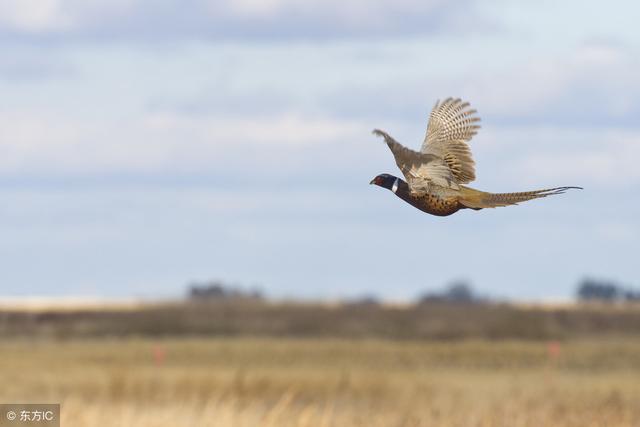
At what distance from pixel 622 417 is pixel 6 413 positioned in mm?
11295

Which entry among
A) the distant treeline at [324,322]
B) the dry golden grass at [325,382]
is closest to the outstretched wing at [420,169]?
the dry golden grass at [325,382]

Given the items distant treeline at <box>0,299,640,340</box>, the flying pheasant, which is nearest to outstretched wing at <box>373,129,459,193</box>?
the flying pheasant

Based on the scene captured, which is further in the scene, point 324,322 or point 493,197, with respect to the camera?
point 324,322

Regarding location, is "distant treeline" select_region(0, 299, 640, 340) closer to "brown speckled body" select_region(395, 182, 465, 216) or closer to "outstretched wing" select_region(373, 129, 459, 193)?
"outstretched wing" select_region(373, 129, 459, 193)

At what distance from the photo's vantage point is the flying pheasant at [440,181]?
3049 mm

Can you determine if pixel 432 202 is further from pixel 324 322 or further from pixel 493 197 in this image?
pixel 324 322

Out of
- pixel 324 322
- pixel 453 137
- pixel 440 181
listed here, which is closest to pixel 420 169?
pixel 440 181

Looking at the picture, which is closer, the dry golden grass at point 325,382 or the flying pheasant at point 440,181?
the flying pheasant at point 440,181

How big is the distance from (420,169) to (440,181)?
0.22 ft

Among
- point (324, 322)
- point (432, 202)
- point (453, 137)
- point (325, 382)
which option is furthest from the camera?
point (324, 322)

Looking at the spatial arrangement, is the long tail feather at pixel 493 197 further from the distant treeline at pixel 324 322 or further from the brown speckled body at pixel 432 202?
the distant treeline at pixel 324 322

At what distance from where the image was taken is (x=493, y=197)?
330 cm

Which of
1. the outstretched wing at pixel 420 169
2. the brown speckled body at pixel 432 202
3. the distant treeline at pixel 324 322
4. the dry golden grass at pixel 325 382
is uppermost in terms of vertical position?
the distant treeline at pixel 324 322

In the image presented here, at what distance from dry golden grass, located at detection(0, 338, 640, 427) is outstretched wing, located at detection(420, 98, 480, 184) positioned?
15145 millimetres
